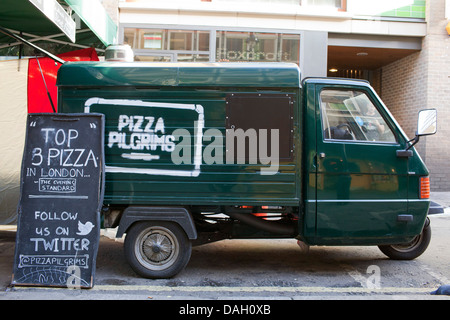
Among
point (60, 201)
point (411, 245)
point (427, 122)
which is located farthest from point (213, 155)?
point (411, 245)

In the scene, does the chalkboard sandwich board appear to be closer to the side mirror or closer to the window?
the window

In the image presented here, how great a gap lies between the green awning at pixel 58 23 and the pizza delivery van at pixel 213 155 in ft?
6.12

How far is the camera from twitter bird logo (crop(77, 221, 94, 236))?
4273 mm

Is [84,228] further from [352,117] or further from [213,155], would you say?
[352,117]

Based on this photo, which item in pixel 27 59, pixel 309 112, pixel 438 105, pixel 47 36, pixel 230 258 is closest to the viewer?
pixel 309 112

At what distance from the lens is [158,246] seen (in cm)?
453

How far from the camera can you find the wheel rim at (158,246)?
14.9 ft

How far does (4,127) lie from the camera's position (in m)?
5.78

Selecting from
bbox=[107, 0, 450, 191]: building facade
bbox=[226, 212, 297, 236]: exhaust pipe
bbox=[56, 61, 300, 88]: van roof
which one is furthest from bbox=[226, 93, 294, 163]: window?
bbox=[107, 0, 450, 191]: building facade

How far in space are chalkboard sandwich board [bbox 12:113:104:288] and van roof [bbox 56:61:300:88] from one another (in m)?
0.44

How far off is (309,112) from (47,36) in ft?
17.8

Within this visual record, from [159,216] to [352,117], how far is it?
99.0 inches

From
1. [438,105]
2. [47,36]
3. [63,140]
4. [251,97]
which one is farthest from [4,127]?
[438,105]
